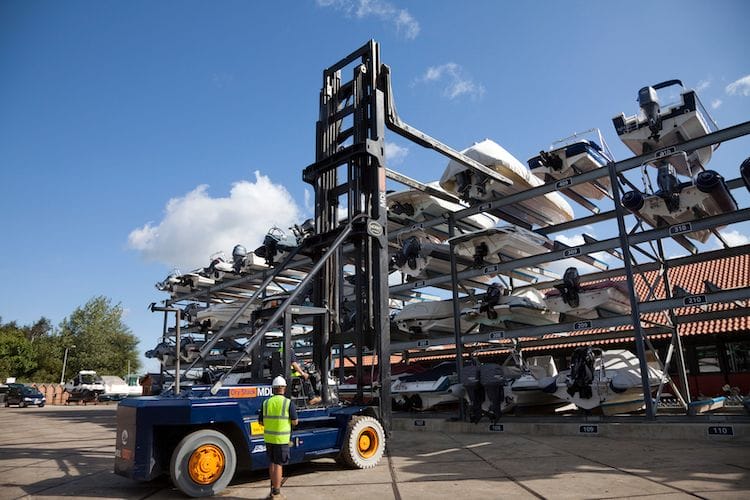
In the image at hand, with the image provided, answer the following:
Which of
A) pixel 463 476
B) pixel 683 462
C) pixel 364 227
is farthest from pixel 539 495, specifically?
pixel 364 227

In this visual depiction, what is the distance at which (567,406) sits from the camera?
1295cm

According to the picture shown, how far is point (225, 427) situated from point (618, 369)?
26.4ft

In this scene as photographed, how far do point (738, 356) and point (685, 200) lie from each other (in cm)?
795

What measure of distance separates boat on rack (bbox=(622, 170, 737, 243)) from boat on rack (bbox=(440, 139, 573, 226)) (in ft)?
8.92

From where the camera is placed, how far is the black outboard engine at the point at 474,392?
10406mm

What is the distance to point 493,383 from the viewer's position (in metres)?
10.3

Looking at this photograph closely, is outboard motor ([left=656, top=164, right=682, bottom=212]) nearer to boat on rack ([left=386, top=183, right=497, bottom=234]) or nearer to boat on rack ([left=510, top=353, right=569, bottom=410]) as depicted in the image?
boat on rack ([left=510, top=353, right=569, bottom=410])

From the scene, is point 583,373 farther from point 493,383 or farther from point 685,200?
point 685,200

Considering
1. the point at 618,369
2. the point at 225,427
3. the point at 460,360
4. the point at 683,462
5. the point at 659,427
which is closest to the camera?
the point at 225,427

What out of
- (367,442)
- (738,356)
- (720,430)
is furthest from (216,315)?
(738,356)

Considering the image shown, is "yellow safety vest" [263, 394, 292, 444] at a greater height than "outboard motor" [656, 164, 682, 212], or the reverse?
"outboard motor" [656, 164, 682, 212]

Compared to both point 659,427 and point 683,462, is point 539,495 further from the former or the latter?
point 659,427

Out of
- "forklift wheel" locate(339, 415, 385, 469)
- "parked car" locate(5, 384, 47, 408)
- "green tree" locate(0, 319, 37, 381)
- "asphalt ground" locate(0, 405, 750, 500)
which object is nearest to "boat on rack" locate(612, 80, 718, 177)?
"asphalt ground" locate(0, 405, 750, 500)

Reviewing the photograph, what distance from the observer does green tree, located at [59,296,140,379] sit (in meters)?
49.3
